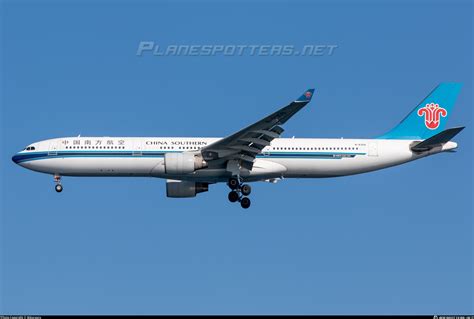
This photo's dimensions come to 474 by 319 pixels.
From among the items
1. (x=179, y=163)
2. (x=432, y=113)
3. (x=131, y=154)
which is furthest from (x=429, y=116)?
(x=131, y=154)

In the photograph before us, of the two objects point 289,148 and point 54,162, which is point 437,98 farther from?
point 54,162

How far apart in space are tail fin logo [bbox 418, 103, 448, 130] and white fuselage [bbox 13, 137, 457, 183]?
2.65m

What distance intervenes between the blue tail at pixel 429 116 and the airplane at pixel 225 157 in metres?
0.61

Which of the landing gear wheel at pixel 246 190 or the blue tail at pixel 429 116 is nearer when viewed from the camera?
the landing gear wheel at pixel 246 190

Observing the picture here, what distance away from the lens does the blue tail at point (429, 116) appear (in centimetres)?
5666

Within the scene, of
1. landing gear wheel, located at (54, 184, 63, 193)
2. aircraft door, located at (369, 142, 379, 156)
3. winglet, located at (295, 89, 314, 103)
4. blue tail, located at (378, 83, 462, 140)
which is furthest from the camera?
blue tail, located at (378, 83, 462, 140)

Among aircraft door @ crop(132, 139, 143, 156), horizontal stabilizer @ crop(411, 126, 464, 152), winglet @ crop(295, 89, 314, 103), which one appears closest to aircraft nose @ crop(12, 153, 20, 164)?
aircraft door @ crop(132, 139, 143, 156)

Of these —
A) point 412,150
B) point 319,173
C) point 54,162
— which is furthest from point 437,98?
point 54,162

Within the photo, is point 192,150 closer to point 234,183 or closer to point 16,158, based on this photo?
point 234,183

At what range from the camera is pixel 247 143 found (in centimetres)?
5172

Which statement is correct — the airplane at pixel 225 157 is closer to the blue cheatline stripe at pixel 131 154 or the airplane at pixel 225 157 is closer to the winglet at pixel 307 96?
the blue cheatline stripe at pixel 131 154

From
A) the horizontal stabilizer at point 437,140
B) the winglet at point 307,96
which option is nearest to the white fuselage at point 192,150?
the horizontal stabilizer at point 437,140

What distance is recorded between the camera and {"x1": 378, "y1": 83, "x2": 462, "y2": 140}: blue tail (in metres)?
56.7

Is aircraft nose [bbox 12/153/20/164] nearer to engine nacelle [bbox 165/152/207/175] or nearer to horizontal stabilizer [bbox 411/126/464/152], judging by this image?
engine nacelle [bbox 165/152/207/175]
